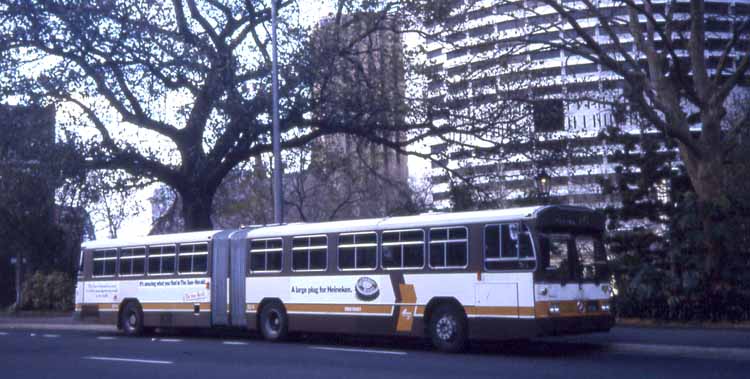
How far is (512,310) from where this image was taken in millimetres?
17641

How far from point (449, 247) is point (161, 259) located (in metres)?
10.1

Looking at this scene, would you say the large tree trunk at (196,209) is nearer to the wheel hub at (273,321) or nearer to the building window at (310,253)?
the wheel hub at (273,321)

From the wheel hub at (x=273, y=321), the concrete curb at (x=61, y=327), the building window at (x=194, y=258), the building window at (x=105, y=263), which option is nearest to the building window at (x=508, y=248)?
the wheel hub at (x=273, y=321)

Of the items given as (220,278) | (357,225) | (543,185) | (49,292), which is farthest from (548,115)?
(49,292)

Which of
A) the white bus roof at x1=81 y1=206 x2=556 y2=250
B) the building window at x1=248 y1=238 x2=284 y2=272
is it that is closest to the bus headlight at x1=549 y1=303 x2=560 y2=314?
the white bus roof at x1=81 y1=206 x2=556 y2=250

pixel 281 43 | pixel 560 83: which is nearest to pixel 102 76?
pixel 281 43

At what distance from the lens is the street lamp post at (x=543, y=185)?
26.7 metres

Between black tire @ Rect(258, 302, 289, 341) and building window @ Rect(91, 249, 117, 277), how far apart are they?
6.43 m

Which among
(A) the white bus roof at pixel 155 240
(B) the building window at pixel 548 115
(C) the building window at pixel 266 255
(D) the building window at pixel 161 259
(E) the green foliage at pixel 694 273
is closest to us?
(E) the green foliage at pixel 694 273

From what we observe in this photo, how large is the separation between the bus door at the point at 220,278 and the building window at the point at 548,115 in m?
9.00

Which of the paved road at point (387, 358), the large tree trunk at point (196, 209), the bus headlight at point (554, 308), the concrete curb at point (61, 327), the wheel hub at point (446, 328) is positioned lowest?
the paved road at point (387, 358)

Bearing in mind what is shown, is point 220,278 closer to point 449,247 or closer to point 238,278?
point 238,278

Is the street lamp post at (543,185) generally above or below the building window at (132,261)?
above

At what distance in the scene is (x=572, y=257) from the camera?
18047mm
